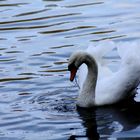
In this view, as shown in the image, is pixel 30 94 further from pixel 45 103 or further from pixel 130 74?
pixel 130 74

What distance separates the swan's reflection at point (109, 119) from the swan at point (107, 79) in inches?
6.5

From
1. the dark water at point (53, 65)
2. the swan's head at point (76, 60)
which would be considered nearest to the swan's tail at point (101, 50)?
the swan's head at point (76, 60)

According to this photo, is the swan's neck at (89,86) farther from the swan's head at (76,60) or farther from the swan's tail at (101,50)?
the swan's tail at (101,50)

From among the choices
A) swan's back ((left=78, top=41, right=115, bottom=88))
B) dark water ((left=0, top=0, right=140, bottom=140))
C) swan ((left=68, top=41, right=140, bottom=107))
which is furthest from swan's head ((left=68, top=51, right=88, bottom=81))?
dark water ((left=0, top=0, right=140, bottom=140))

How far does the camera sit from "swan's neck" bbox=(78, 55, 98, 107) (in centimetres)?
1340

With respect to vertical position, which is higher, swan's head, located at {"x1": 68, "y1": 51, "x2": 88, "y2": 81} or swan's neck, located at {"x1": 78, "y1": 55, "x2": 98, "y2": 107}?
swan's head, located at {"x1": 68, "y1": 51, "x2": 88, "y2": 81}

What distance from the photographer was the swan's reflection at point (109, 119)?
11.9 meters

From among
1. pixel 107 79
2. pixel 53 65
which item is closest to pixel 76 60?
pixel 107 79

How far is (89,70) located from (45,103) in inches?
34.6

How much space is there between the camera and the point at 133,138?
11477 millimetres

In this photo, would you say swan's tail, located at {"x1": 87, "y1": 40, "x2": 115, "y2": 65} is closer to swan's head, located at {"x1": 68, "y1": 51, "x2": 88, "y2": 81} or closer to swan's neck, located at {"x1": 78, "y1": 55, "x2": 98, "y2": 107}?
swan's neck, located at {"x1": 78, "y1": 55, "x2": 98, "y2": 107}

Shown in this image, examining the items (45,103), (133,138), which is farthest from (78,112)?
(133,138)

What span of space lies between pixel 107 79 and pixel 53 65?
6.97 feet

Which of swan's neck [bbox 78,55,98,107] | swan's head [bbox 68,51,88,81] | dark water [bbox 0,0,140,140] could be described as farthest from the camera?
swan's neck [bbox 78,55,98,107]
